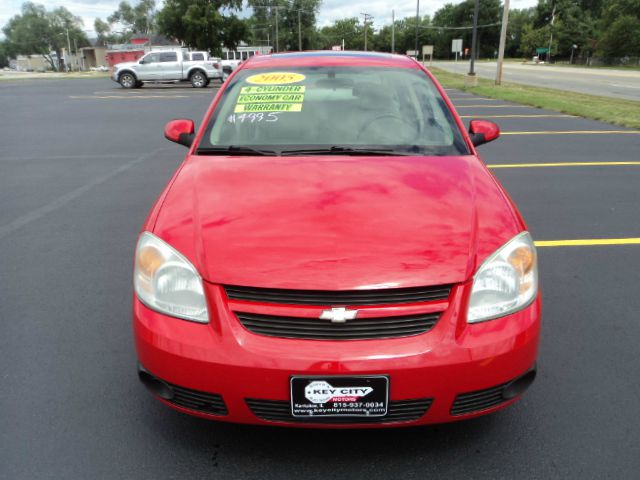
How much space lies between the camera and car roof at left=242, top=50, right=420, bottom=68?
3393mm

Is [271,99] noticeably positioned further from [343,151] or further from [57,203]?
[57,203]

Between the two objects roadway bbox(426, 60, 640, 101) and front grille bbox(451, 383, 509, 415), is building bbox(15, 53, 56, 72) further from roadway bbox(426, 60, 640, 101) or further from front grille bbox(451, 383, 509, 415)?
front grille bbox(451, 383, 509, 415)

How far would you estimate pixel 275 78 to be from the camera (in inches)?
129

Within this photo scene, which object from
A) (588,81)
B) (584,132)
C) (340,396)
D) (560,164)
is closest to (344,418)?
(340,396)

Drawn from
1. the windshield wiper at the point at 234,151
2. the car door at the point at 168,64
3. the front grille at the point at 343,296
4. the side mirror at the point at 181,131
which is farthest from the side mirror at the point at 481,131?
the car door at the point at 168,64

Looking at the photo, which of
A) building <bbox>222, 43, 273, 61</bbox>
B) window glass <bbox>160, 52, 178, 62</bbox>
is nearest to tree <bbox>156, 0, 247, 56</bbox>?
building <bbox>222, 43, 273, 61</bbox>

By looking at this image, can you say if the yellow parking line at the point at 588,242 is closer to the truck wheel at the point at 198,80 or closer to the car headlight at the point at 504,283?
the car headlight at the point at 504,283

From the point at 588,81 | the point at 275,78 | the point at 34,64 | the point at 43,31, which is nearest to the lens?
the point at 275,78

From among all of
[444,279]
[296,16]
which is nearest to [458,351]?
[444,279]

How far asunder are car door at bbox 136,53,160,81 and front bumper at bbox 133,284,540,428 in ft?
86.5

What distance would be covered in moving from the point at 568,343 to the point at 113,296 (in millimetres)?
2728

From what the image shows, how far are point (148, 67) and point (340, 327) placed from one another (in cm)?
2681

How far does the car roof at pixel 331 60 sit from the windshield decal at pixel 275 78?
0.40ft

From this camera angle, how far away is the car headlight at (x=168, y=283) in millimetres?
1876
